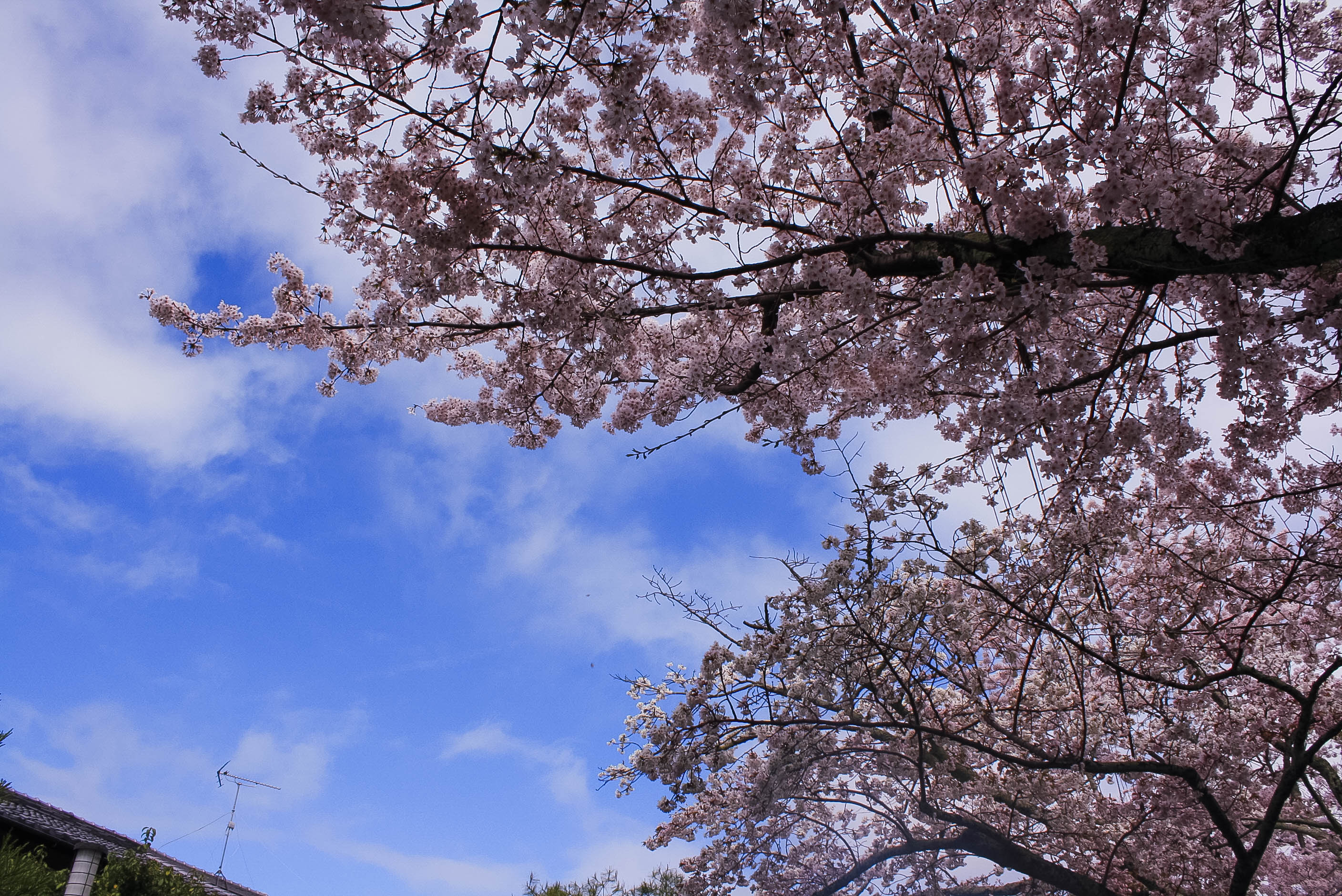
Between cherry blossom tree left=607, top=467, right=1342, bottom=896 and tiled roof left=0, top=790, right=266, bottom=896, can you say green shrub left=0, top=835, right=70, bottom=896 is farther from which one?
cherry blossom tree left=607, top=467, right=1342, bottom=896

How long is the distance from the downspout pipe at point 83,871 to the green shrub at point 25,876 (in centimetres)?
13

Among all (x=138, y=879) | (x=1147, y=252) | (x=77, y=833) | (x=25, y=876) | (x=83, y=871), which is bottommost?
(x=25, y=876)

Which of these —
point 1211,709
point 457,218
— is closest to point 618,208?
point 457,218

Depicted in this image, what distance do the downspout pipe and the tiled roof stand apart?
0.22 feet

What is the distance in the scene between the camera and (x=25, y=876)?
7516 mm

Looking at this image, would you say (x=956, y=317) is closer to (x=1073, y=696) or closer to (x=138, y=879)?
(x=1073, y=696)

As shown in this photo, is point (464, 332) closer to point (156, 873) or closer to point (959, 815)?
point (959, 815)

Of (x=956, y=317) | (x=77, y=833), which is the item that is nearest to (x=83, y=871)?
(x=77, y=833)

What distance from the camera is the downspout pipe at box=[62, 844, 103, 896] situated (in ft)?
28.8

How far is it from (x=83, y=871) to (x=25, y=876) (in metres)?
1.60

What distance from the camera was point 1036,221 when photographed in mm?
3924

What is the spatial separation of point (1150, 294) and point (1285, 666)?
5.66 meters

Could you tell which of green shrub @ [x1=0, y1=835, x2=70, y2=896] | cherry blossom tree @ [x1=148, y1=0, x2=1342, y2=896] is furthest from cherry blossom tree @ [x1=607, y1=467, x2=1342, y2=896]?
green shrub @ [x1=0, y1=835, x2=70, y2=896]

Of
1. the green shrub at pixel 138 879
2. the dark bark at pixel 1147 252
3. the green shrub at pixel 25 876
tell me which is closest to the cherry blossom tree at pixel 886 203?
the dark bark at pixel 1147 252
